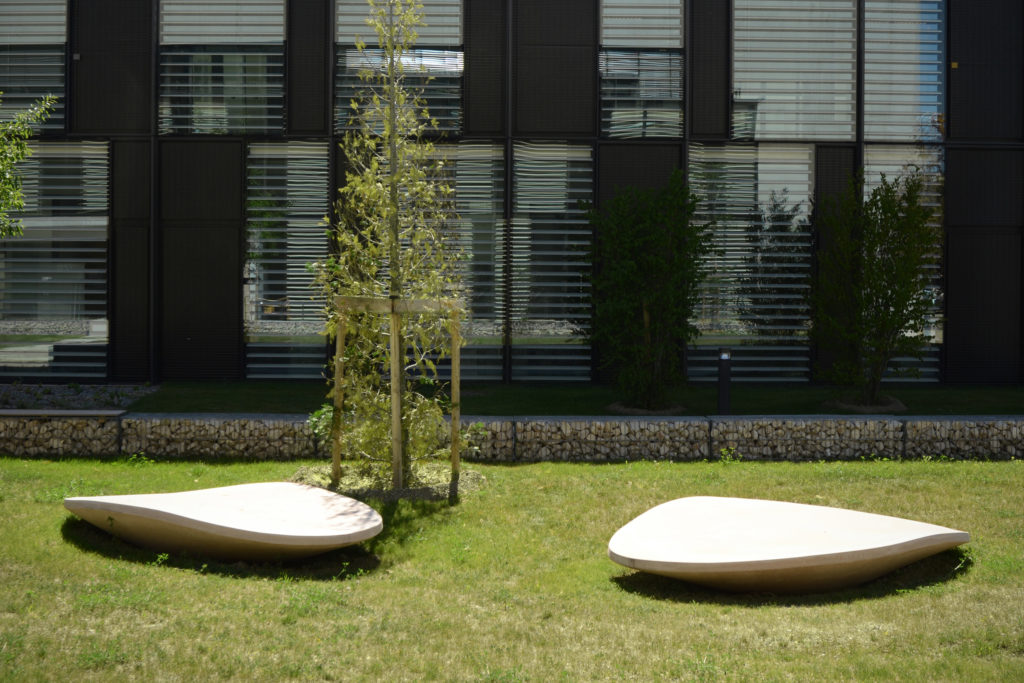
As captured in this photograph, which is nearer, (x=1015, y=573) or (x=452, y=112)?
(x=1015, y=573)

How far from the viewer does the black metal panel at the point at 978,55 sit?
14.3 metres

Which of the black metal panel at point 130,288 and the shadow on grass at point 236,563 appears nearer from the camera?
the shadow on grass at point 236,563

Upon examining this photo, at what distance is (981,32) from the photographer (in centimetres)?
1434

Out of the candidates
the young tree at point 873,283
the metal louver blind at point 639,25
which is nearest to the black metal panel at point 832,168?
the young tree at point 873,283

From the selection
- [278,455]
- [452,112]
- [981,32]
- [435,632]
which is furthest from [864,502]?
[981,32]

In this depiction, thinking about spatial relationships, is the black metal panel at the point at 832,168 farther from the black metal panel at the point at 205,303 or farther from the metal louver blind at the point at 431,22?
the black metal panel at the point at 205,303

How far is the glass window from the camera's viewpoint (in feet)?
46.3

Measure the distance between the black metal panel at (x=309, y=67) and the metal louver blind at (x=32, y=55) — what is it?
3.60 metres

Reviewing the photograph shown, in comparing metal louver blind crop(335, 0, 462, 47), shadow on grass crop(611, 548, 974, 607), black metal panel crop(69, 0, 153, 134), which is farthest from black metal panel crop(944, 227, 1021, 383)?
black metal panel crop(69, 0, 153, 134)

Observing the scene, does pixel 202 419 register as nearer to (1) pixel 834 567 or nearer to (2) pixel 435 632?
(2) pixel 435 632

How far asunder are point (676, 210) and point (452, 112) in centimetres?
428

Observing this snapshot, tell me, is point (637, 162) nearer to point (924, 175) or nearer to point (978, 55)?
point (924, 175)

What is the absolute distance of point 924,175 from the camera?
14.3 metres

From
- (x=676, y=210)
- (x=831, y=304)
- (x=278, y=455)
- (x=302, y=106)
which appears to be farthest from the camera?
(x=302, y=106)
